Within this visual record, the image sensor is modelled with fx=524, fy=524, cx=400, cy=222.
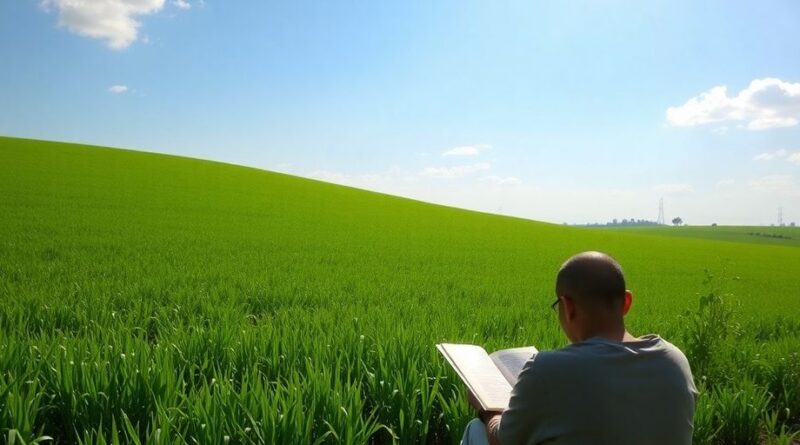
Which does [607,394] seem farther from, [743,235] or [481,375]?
[743,235]

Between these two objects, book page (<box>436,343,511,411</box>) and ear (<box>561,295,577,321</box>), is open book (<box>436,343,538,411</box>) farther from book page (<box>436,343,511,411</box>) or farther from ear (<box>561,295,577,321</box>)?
ear (<box>561,295,577,321</box>)

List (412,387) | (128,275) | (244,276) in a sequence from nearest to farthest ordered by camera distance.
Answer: (412,387) → (128,275) → (244,276)

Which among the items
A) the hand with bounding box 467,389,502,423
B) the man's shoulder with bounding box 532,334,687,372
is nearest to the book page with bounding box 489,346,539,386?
the hand with bounding box 467,389,502,423

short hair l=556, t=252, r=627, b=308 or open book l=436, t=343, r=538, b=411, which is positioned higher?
short hair l=556, t=252, r=627, b=308

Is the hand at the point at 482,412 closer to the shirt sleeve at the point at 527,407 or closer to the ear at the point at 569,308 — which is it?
the shirt sleeve at the point at 527,407

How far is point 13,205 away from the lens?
19.6 m

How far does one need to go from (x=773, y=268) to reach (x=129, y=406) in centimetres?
3018

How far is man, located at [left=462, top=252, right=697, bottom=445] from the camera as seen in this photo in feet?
5.75

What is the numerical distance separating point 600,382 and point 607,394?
0.05 m

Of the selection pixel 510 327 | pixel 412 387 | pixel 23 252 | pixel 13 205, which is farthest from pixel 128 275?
pixel 13 205

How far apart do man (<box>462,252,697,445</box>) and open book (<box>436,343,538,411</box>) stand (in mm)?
327

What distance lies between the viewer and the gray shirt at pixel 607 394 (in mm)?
1750

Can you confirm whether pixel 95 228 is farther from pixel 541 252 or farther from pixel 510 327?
pixel 541 252

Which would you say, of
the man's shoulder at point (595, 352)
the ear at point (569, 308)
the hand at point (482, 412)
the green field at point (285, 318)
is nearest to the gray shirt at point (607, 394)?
the man's shoulder at point (595, 352)
